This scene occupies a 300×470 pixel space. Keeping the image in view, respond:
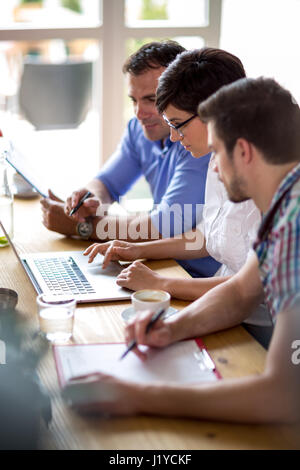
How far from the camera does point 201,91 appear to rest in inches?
59.9

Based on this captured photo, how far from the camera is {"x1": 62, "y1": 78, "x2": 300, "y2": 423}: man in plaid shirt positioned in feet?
2.97

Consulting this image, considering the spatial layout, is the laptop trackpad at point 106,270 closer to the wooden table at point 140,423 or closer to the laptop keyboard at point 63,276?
the laptop keyboard at point 63,276

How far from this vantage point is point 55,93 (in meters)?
3.22

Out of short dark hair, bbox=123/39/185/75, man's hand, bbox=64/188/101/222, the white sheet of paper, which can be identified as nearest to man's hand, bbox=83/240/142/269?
man's hand, bbox=64/188/101/222

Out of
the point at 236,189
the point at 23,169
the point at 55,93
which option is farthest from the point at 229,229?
the point at 55,93

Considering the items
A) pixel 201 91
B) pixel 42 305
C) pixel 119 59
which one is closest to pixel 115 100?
pixel 119 59

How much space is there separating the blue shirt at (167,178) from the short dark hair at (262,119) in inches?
26.2

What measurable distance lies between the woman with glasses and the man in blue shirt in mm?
128

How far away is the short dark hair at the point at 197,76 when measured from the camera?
1522mm

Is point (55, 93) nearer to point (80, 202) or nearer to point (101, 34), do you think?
point (101, 34)

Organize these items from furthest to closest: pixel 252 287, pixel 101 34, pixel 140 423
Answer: pixel 101 34 → pixel 252 287 → pixel 140 423

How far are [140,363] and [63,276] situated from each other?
19.8 inches

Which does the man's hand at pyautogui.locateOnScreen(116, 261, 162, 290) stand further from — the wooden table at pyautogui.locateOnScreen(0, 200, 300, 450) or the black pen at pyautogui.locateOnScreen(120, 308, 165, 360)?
the black pen at pyautogui.locateOnScreen(120, 308, 165, 360)

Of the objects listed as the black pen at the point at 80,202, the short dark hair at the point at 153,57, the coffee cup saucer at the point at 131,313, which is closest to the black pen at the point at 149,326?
the coffee cup saucer at the point at 131,313
